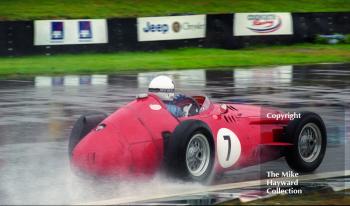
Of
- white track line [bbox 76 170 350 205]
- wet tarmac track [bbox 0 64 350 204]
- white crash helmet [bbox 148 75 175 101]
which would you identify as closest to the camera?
white track line [bbox 76 170 350 205]

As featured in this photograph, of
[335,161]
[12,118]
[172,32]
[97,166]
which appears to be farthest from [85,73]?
[97,166]

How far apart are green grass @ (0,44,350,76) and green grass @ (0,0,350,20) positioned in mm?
6696

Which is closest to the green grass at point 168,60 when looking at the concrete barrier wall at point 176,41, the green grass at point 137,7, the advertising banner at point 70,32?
the concrete barrier wall at point 176,41

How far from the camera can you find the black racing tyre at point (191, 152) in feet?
27.1

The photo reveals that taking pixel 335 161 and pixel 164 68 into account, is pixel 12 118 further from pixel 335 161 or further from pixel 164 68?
pixel 164 68

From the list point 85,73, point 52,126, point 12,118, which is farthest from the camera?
point 85,73

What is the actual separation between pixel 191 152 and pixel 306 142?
6.07 ft

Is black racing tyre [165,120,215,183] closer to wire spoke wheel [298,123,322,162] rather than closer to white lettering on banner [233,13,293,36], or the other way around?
wire spoke wheel [298,123,322,162]

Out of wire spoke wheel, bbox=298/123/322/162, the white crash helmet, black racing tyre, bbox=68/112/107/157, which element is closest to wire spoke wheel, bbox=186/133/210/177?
the white crash helmet

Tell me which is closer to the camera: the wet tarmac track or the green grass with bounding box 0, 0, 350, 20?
the wet tarmac track

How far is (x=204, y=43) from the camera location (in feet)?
109

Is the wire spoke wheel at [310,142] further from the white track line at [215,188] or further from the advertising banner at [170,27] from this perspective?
the advertising banner at [170,27]

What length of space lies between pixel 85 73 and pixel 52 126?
39.7ft

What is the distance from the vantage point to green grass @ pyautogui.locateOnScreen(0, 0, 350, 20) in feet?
121
